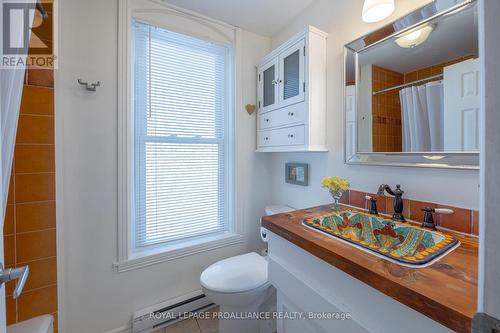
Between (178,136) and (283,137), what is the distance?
85 cm

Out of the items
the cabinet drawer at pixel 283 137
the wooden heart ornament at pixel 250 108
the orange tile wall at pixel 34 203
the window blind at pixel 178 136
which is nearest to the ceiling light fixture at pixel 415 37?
the cabinet drawer at pixel 283 137

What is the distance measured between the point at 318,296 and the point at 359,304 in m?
0.17

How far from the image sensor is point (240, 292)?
1.22 m

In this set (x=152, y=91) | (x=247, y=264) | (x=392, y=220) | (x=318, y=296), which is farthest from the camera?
(x=152, y=91)

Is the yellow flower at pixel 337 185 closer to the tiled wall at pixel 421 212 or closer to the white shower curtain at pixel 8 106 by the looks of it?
the tiled wall at pixel 421 212

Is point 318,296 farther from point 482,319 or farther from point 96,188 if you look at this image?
point 96,188

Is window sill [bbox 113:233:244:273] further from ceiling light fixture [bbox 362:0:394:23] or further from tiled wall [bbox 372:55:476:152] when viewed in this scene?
ceiling light fixture [bbox 362:0:394:23]

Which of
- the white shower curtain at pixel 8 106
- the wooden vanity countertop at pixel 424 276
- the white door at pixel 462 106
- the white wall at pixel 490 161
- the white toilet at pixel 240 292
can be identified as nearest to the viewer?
the white wall at pixel 490 161

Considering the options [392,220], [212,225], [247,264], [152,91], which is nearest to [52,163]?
[152,91]

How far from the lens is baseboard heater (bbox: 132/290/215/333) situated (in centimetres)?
145

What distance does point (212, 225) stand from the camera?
6.17ft

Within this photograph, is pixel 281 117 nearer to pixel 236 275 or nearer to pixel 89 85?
pixel 236 275

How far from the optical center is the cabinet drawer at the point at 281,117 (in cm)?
149

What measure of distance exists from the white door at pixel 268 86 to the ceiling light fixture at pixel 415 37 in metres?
0.82
